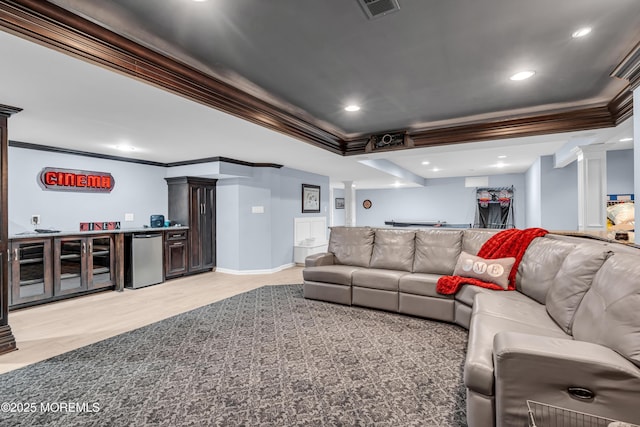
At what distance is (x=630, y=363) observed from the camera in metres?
1.23

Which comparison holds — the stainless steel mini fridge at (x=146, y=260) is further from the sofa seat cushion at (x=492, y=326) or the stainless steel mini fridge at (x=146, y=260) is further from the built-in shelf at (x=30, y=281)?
the sofa seat cushion at (x=492, y=326)

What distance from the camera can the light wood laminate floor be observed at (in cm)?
282

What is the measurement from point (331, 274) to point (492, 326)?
7.37 feet

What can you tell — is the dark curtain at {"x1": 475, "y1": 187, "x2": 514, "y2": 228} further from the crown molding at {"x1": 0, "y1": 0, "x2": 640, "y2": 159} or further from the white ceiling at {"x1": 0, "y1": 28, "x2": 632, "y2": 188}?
the crown molding at {"x1": 0, "y1": 0, "x2": 640, "y2": 159}

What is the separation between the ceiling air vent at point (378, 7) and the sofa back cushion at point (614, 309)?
6.23 ft

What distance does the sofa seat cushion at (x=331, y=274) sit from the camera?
389cm

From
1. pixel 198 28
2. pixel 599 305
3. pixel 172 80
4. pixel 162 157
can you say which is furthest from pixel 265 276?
pixel 599 305

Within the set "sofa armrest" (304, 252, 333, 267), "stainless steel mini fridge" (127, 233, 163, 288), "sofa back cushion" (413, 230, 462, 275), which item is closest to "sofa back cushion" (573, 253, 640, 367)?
"sofa back cushion" (413, 230, 462, 275)

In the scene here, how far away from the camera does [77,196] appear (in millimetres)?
4941

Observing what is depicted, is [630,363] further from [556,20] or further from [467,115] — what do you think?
[467,115]

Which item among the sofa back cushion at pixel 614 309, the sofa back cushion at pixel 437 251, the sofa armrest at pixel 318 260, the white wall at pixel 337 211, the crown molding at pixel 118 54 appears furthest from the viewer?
the white wall at pixel 337 211

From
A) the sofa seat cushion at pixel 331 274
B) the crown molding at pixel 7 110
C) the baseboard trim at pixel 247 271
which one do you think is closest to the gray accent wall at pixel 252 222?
the baseboard trim at pixel 247 271

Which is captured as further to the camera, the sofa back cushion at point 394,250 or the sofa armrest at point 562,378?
the sofa back cushion at point 394,250

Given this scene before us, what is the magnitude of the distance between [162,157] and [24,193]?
6.36ft
